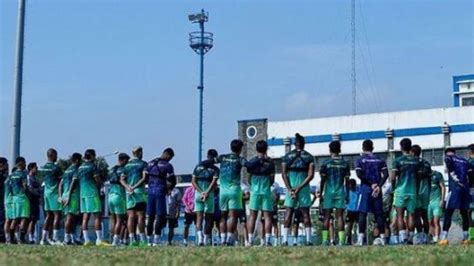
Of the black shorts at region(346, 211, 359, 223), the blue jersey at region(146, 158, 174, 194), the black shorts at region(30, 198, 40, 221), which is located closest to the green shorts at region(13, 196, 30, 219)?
the black shorts at region(30, 198, 40, 221)

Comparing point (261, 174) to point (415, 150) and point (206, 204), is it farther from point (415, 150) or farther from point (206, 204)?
point (415, 150)

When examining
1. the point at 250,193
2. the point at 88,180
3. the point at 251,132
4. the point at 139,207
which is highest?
the point at 251,132

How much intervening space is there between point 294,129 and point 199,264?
6559 centimetres

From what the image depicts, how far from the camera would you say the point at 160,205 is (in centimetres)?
2350

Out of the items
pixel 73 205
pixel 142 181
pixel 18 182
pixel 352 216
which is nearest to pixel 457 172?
pixel 352 216

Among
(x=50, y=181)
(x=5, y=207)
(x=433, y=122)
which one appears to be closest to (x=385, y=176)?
(x=50, y=181)

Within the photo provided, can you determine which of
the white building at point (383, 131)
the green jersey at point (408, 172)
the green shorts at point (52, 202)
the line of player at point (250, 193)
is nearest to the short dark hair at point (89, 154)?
the line of player at point (250, 193)

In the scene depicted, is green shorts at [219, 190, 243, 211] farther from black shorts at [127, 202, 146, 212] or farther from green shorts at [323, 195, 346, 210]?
black shorts at [127, 202, 146, 212]

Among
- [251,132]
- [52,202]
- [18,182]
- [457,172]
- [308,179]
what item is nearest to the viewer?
[308,179]

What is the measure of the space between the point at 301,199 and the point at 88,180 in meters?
5.25

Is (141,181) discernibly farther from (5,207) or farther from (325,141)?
(325,141)

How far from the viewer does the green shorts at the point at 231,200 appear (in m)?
22.4

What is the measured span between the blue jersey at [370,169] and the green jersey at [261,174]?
1.83 meters

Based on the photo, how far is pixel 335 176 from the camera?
2192 centimetres
